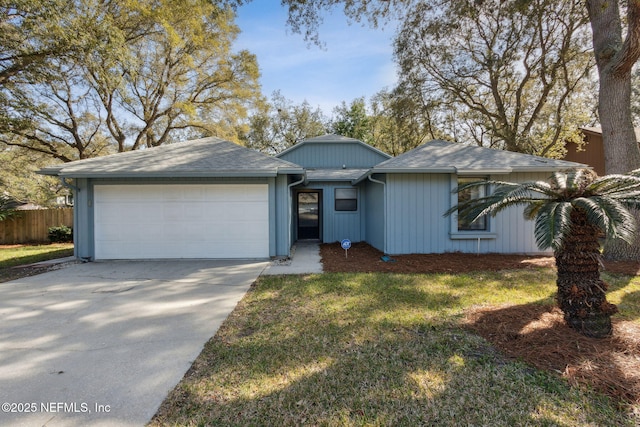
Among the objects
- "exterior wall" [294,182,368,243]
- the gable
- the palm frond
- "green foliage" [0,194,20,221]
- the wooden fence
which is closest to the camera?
the palm frond

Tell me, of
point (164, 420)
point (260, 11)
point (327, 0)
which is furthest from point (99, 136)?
point (164, 420)

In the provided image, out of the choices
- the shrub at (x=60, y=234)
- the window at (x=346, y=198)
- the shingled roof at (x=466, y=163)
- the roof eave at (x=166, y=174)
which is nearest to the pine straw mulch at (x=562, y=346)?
the shingled roof at (x=466, y=163)

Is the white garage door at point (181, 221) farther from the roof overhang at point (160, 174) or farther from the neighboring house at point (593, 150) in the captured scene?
the neighboring house at point (593, 150)

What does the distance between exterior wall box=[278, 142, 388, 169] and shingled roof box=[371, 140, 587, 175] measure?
4538 millimetres

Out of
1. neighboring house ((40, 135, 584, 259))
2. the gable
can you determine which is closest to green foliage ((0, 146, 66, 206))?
neighboring house ((40, 135, 584, 259))

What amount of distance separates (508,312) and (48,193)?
25427 mm

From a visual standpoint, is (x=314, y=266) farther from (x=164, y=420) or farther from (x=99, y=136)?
(x=99, y=136)

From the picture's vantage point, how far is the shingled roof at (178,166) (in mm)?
7113

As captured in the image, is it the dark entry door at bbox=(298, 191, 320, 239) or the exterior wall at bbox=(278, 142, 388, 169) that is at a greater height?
the exterior wall at bbox=(278, 142, 388, 169)

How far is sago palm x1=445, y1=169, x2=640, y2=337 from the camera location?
293cm

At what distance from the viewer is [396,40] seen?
1329 cm

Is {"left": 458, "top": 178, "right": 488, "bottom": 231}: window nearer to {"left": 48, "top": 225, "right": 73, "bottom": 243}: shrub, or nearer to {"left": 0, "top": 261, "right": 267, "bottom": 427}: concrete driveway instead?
{"left": 0, "top": 261, "right": 267, "bottom": 427}: concrete driveway

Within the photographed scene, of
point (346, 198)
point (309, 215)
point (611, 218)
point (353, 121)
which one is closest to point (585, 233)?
point (611, 218)

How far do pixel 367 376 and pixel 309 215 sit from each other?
922cm
